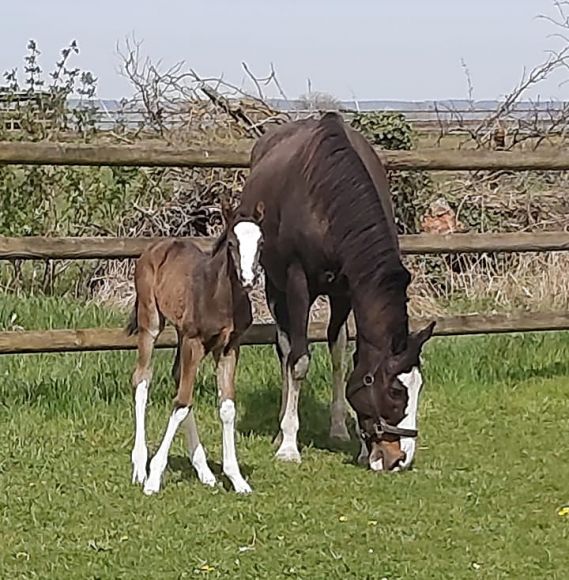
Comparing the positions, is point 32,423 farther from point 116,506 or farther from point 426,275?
point 426,275

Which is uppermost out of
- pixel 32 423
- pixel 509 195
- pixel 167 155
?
pixel 167 155

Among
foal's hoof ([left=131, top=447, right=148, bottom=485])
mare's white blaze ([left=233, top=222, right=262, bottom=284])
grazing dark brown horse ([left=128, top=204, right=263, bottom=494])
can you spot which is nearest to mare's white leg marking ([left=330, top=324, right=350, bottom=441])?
grazing dark brown horse ([left=128, top=204, right=263, bottom=494])

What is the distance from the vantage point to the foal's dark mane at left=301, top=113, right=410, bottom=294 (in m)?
5.75

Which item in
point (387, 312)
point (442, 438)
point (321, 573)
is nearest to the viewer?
point (321, 573)

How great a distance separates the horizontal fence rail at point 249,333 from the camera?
22.2ft

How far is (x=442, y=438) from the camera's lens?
662 centimetres

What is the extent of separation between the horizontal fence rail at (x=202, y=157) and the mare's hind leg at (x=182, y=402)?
6.06ft

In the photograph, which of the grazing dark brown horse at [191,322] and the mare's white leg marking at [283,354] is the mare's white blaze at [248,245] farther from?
the mare's white leg marking at [283,354]

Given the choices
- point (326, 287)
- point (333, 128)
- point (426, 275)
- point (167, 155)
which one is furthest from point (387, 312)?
point (426, 275)

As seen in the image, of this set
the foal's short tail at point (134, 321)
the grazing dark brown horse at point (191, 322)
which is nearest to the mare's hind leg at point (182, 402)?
the grazing dark brown horse at point (191, 322)

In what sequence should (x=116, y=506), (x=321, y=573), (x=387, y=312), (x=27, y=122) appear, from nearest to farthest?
(x=321, y=573) → (x=116, y=506) → (x=387, y=312) → (x=27, y=122)

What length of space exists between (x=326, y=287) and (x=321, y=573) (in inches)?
79.2

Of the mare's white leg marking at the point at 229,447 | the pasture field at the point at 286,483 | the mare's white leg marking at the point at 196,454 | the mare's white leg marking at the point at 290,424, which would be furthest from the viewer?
the mare's white leg marking at the point at 290,424

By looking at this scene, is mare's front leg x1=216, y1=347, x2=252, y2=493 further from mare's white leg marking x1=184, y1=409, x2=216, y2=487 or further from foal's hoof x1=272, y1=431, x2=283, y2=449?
foal's hoof x1=272, y1=431, x2=283, y2=449
